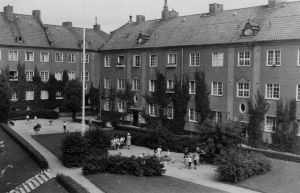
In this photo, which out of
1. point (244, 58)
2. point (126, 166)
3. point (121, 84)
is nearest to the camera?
point (126, 166)

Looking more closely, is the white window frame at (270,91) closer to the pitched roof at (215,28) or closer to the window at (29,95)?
the pitched roof at (215,28)

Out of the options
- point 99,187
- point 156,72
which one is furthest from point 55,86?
point 99,187

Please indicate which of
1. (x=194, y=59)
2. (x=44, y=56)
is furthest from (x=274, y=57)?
(x=44, y=56)

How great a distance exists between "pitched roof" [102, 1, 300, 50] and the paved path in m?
15.4

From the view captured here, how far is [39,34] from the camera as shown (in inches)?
3036

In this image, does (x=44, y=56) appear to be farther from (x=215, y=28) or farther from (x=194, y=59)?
(x=215, y=28)

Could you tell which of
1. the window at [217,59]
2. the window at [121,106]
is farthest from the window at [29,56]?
the window at [217,59]

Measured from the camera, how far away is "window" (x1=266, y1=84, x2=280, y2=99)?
47.0 metres

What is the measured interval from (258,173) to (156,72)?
98.2ft

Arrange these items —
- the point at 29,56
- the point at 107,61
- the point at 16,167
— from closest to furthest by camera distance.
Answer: the point at 16,167, the point at 107,61, the point at 29,56

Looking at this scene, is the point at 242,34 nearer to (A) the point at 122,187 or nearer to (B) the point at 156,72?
(B) the point at 156,72

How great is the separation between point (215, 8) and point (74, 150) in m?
30.9

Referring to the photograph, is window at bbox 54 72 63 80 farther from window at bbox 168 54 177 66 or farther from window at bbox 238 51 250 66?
window at bbox 238 51 250 66

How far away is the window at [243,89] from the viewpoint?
1967 inches
